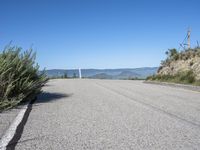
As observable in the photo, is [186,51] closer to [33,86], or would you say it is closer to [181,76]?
[181,76]

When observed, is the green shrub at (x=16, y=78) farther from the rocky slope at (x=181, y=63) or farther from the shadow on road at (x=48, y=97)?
the rocky slope at (x=181, y=63)

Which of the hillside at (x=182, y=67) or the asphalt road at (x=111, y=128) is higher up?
the hillside at (x=182, y=67)

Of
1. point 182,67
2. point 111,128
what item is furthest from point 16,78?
point 182,67

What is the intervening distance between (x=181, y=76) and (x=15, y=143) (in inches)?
747

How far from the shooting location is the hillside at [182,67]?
71.4 ft

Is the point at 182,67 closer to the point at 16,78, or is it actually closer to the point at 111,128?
the point at 16,78

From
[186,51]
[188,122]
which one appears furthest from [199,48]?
[188,122]

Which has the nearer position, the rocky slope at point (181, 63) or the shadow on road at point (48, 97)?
the shadow on road at point (48, 97)

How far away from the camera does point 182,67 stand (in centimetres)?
2548

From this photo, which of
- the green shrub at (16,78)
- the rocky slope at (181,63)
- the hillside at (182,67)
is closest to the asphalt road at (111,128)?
the green shrub at (16,78)

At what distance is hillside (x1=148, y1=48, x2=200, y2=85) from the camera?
21753 mm

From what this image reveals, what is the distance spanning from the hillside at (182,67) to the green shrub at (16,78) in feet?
36.9

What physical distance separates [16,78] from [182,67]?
17.8 meters

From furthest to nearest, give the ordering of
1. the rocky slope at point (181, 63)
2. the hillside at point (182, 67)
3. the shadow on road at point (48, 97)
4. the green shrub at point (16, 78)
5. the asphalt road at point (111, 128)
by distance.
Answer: the rocky slope at point (181, 63) < the hillside at point (182, 67) < the shadow on road at point (48, 97) < the green shrub at point (16, 78) < the asphalt road at point (111, 128)
